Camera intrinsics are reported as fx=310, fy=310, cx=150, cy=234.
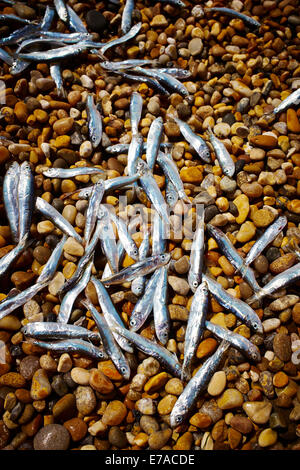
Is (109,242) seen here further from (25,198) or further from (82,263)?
(25,198)

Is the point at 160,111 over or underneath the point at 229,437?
over

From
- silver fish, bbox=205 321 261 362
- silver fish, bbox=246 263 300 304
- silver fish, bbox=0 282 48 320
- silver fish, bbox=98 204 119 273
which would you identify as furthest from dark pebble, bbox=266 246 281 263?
silver fish, bbox=0 282 48 320

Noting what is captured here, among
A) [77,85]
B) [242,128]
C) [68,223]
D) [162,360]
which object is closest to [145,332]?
[162,360]

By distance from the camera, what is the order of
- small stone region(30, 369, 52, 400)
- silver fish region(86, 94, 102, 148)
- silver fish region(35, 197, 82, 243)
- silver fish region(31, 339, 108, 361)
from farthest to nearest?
silver fish region(86, 94, 102, 148), silver fish region(35, 197, 82, 243), silver fish region(31, 339, 108, 361), small stone region(30, 369, 52, 400)

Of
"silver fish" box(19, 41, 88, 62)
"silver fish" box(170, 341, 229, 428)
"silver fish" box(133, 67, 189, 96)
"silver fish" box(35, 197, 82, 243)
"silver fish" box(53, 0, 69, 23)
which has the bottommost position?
"silver fish" box(170, 341, 229, 428)

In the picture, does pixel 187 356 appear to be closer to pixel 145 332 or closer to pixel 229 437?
pixel 145 332

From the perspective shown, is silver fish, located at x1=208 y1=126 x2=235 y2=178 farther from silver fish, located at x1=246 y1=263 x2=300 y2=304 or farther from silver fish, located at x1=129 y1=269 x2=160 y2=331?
silver fish, located at x1=129 y1=269 x2=160 y2=331
